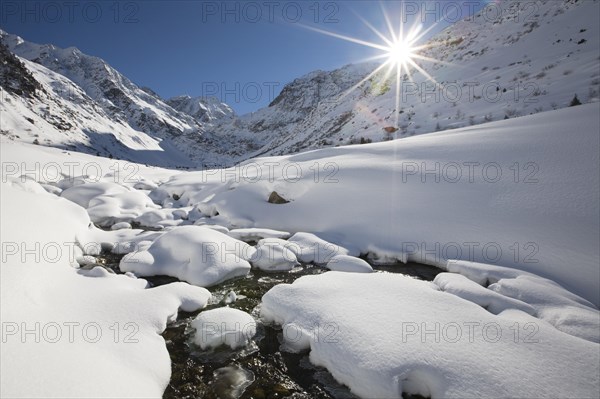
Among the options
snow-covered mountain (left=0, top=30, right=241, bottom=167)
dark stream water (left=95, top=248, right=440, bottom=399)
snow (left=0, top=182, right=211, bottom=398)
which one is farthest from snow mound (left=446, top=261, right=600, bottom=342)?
snow-covered mountain (left=0, top=30, right=241, bottom=167)

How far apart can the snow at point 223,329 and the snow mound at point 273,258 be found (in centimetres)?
206

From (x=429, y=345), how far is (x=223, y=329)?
2811mm

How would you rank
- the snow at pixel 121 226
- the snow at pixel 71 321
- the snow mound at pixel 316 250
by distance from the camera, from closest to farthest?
the snow at pixel 71 321 < the snow mound at pixel 316 250 < the snow at pixel 121 226

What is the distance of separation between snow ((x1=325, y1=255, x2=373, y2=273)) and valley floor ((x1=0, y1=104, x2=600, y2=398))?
39mm

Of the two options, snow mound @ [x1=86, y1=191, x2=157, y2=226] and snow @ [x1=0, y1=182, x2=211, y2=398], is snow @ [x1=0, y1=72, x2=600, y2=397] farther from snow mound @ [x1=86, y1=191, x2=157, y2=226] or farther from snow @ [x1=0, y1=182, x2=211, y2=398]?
snow mound @ [x1=86, y1=191, x2=157, y2=226]

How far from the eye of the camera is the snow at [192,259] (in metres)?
5.91

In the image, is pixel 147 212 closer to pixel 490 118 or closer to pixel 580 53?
pixel 490 118

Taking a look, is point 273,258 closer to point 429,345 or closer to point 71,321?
point 71,321

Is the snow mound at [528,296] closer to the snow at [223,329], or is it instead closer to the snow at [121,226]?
the snow at [223,329]

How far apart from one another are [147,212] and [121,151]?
6363 cm

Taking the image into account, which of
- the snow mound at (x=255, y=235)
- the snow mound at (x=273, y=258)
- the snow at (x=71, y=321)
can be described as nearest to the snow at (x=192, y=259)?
the snow mound at (x=273, y=258)

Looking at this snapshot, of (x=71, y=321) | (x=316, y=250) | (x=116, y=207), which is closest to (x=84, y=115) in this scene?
(x=116, y=207)

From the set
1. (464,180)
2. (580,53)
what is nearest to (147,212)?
(464,180)

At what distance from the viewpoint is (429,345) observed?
342 centimetres
